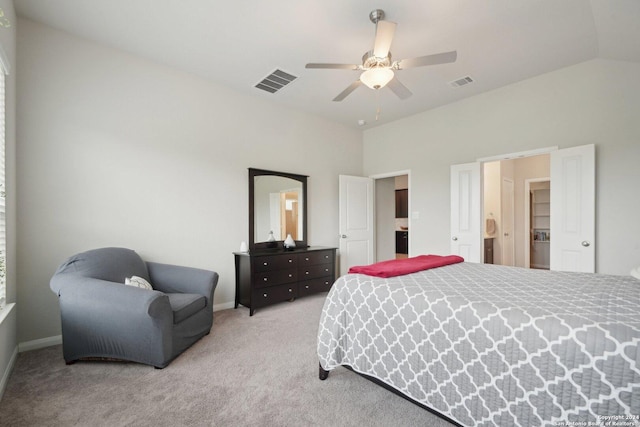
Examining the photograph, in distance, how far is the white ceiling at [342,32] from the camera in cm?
235

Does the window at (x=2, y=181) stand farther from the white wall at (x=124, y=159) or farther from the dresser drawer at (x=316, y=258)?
the dresser drawer at (x=316, y=258)

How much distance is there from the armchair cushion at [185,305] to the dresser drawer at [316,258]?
1.58 metres

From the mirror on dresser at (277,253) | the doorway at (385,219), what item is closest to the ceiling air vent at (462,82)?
the doorway at (385,219)

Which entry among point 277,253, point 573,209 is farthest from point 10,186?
point 573,209

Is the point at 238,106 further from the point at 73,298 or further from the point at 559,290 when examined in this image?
the point at 559,290

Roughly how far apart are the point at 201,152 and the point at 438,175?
3.59 meters

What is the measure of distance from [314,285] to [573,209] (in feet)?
11.1

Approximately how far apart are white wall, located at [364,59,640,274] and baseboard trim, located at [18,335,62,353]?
473 centimetres

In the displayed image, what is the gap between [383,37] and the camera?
82.9 inches

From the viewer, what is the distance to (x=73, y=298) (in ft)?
7.27

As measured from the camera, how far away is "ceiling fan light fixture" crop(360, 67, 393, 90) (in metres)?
2.33

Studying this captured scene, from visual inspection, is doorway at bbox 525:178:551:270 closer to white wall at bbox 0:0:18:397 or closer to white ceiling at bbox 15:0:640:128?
white ceiling at bbox 15:0:640:128

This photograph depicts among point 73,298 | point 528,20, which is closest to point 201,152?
point 73,298

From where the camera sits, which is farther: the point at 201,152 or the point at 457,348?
the point at 201,152
